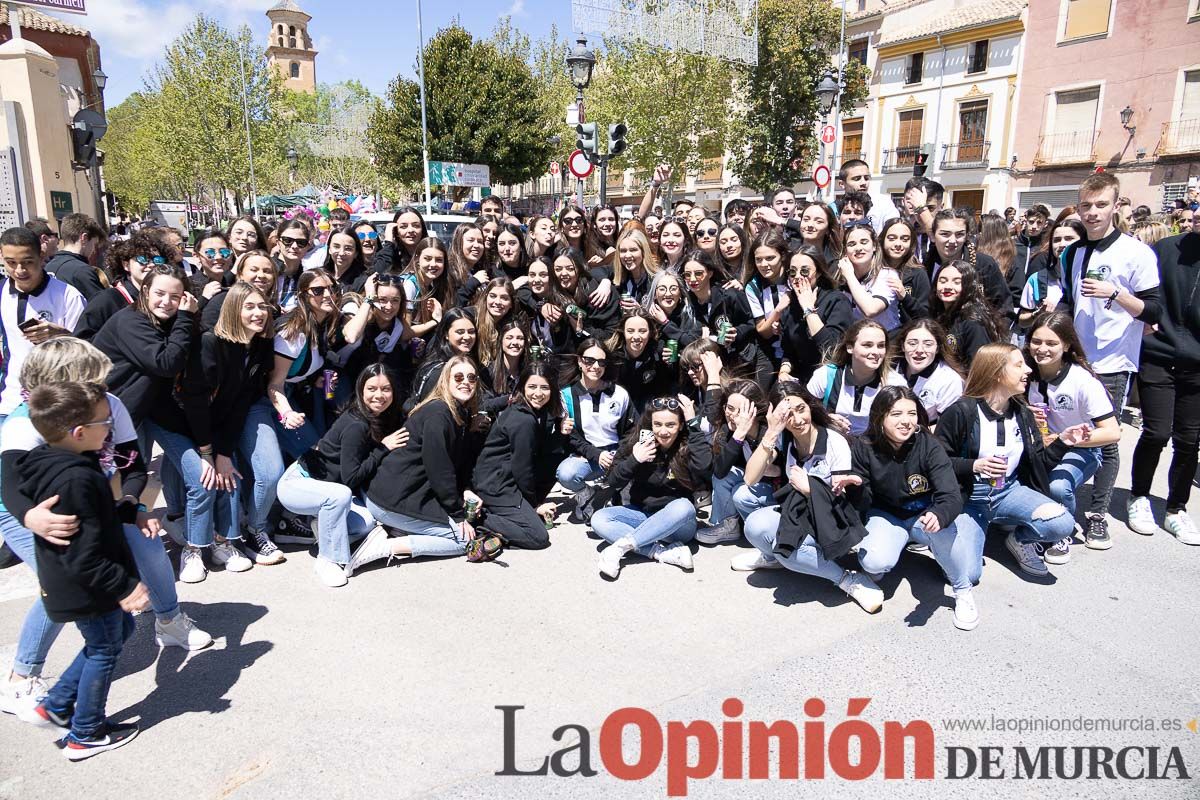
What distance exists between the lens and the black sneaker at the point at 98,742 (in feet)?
8.67

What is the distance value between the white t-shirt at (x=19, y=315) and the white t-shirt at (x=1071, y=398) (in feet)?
18.3

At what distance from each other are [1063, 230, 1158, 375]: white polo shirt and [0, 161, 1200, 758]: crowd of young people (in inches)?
0.6

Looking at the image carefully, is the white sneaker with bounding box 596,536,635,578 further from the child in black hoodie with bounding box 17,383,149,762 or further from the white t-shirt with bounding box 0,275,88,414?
the white t-shirt with bounding box 0,275,88,414

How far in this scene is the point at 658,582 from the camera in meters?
4.04

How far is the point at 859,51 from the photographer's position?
3056cm

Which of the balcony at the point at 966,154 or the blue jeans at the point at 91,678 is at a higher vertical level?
the balcony at the point at 966,154

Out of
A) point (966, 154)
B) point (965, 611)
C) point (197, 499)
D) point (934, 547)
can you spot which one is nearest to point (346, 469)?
point (197, 499)

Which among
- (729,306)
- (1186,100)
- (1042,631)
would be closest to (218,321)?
(729,306)

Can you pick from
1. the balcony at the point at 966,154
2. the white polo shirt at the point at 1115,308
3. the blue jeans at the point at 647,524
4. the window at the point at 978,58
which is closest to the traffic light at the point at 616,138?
the white polo shirt at the point at 1115,308

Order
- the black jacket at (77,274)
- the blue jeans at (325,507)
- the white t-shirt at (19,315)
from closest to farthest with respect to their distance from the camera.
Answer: the white t-shirt at (19,315), the blue jeans at (325,507), the black jacket at (77,274)

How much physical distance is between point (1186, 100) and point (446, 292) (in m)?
25.7

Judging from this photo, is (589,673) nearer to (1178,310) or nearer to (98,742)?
(98,742)

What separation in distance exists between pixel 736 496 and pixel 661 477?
1.48 feet

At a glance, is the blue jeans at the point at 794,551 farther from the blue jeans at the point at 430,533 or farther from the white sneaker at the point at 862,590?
the blue jeans at the point at 430,533
